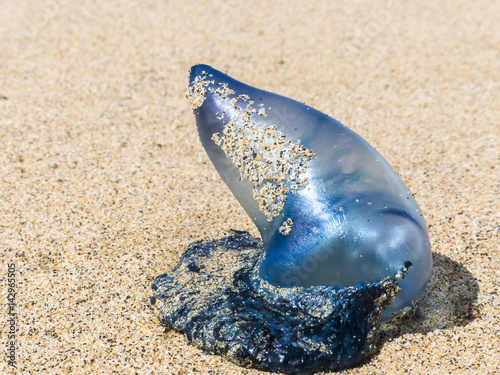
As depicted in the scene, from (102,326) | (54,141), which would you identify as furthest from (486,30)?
(102,326)

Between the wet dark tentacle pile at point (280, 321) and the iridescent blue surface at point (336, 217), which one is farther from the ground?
the iridescent blue surface at point (336, 217)

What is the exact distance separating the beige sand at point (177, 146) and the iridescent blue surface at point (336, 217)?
33cm

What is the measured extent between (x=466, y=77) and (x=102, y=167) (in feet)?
9.57

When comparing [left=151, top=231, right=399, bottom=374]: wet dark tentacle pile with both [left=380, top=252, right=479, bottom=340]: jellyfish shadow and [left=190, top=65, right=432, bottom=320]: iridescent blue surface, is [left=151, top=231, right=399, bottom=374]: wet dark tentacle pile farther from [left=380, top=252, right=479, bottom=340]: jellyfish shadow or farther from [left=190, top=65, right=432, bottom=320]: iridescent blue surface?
[left=380, top=252, right=479, bottom=340]: jellyfish shadow

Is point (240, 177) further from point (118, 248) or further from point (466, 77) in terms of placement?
point (466, 77)

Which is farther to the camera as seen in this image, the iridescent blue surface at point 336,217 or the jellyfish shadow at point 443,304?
the jellyfish shadow at point 443,304

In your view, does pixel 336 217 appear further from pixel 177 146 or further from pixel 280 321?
pixel 177 146

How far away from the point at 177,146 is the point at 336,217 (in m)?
1.93

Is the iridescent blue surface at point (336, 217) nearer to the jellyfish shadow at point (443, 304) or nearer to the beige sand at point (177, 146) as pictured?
the jellyfish shadow at point (443, 304)

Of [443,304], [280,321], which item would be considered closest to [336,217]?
[280,321]

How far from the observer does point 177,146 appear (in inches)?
151

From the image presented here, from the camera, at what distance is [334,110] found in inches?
168

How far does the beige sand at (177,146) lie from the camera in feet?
7.36

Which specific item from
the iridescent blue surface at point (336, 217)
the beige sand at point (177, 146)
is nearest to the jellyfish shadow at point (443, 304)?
the beige sand at point (177, 146)
